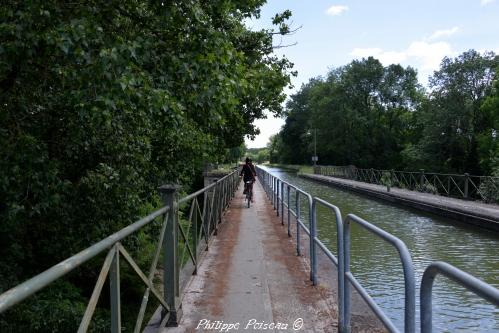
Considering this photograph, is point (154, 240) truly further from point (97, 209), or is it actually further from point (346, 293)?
point (346, 293)

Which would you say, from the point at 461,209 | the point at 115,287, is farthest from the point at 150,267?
the point at 461,209

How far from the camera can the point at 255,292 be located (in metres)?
5.59

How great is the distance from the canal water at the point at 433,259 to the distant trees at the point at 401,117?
17336 mm

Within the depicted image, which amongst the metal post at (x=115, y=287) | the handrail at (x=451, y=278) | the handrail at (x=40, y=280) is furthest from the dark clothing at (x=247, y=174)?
the handrail at (x=451, y=278)

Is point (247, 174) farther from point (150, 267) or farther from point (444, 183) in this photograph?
point (444, 183)

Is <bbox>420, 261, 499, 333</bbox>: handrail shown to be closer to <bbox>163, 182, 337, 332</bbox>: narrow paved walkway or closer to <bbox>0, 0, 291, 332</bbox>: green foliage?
<bbox>163, 182, 337, 332</bbox>: narrow paved walkway

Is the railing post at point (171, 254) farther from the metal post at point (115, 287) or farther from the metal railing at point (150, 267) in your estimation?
the metal post at point (115, 287)

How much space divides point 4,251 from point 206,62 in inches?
155

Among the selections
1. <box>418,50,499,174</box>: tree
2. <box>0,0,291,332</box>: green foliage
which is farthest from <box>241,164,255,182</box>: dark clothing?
<box>418,50,499,174</box>: tree

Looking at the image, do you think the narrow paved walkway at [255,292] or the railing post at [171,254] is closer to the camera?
the railing post at [171,254]

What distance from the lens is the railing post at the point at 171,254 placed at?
4371 millimetres

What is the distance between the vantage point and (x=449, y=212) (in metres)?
15.0

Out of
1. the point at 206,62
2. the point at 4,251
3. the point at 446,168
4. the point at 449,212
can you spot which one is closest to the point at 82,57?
the point at 206,62

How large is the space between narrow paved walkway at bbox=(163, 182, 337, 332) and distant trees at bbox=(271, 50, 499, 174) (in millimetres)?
23387
